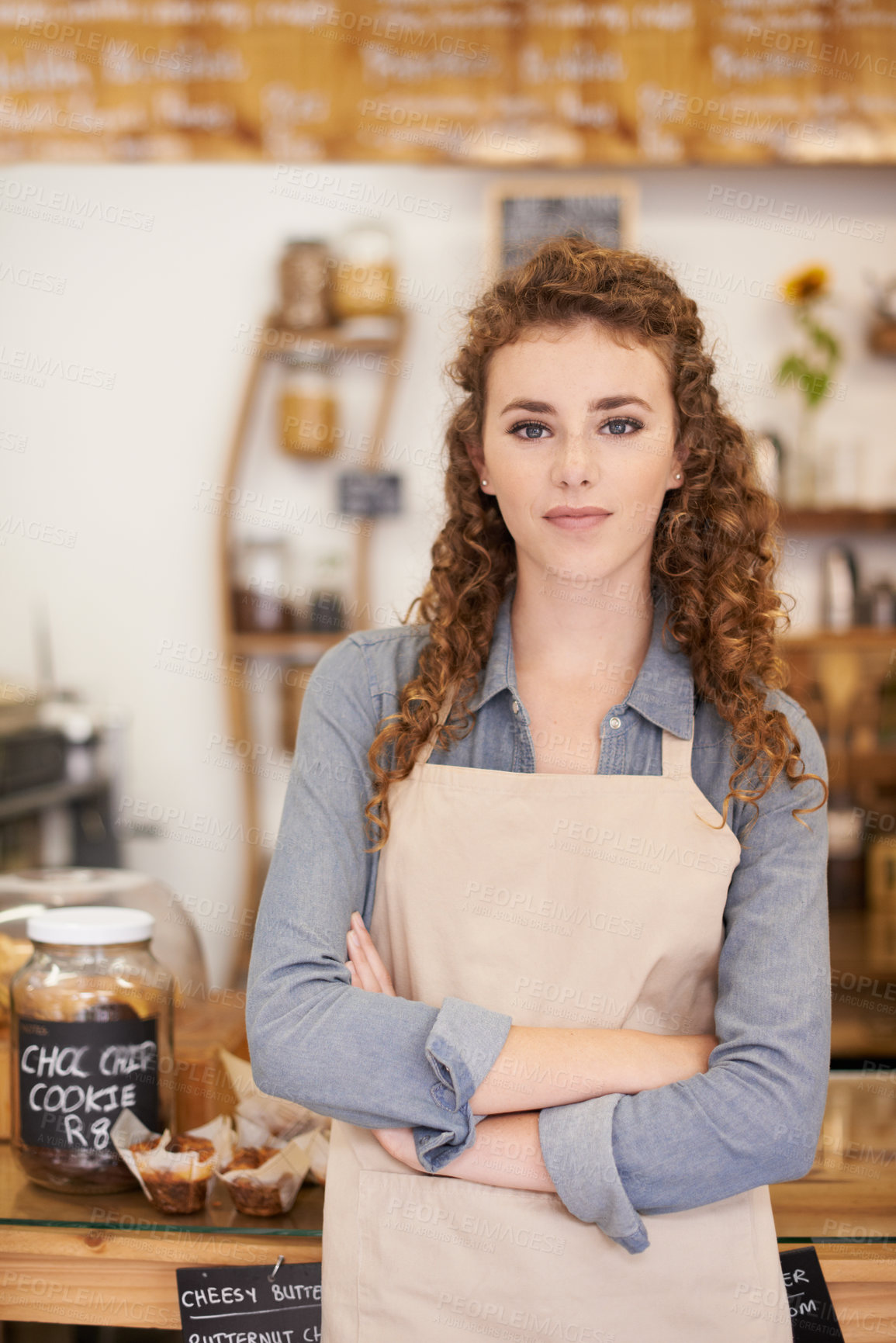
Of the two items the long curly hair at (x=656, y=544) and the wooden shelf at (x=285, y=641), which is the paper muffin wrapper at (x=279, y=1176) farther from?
the wooden shelf at (x=285, y=641)

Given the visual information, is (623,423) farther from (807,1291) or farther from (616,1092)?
(807,1291)

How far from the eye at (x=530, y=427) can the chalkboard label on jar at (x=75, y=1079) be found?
653mm

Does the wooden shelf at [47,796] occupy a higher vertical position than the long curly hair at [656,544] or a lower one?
lower

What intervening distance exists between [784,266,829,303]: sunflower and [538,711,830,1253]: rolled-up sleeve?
2.47 metres

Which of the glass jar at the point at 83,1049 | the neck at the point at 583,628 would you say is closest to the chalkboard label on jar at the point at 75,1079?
the glass jar at the point at 83,1049

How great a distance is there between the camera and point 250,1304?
3.43 ft

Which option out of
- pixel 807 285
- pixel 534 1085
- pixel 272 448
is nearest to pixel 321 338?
pixel 272 448

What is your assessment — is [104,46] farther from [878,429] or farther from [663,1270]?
[663,1270]

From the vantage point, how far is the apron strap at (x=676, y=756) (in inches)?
43.6

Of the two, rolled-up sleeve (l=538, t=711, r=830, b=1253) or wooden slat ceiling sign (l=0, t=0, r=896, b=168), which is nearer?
rolled-up sleeve (l=538, t=711, r=830, b=1253)

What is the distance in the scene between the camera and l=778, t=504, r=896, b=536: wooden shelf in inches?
123

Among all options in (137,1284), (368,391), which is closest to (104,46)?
(368,391)

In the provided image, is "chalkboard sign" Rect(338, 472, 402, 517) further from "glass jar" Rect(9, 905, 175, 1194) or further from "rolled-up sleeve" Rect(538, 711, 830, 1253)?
"rolled-up sleeve" Rect(538, 711, 830, 1253)

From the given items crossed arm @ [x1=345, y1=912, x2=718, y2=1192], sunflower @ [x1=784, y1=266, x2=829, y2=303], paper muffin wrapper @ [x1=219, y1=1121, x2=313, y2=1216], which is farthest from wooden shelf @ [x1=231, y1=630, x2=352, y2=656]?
crossed arm @ [x1=345, y1=912, x2=718, y2=1192]
